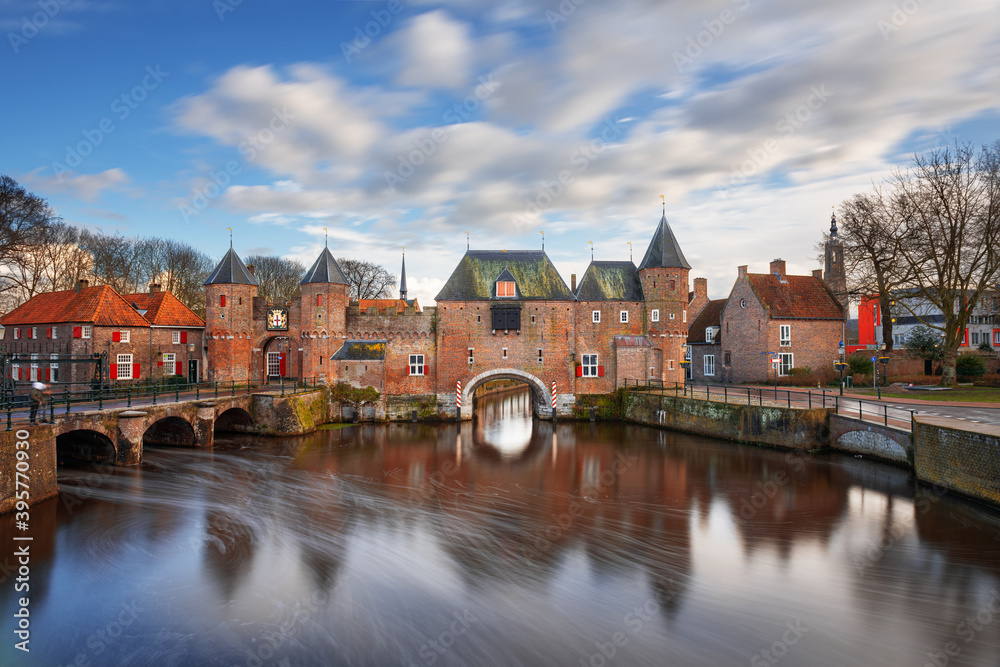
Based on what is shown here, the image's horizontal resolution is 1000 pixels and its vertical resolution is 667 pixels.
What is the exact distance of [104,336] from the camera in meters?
28.6

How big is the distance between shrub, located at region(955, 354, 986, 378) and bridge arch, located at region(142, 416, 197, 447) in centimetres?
3740

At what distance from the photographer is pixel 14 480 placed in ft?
42.1

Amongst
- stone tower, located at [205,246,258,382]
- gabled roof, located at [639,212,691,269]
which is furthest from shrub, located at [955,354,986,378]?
stone tower, located at [205,246,258,382]

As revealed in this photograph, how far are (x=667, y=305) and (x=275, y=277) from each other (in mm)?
37095

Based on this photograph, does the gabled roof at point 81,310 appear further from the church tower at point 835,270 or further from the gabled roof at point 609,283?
the church tower at point 835,270

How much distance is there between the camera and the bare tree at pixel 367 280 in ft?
186

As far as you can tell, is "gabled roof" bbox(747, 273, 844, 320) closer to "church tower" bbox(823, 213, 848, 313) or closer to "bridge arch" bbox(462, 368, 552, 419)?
"church tower" bbox(823, 213, 848, 313)

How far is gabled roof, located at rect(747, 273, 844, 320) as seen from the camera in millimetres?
31822

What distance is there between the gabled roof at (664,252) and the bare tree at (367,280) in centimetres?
3431

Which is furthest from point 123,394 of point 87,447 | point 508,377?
point 508,377

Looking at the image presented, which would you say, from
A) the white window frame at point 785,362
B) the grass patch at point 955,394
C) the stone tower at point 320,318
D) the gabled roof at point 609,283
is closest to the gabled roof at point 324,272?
the stone tower at point 320,318

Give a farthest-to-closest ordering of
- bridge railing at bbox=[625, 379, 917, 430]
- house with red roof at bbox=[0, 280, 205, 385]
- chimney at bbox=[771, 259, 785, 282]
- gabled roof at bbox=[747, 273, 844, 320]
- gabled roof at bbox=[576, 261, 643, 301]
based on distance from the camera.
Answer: chimney at bbox=[771, 259, 785, 282]
gabled roof at bbox=[747, 273, 844, 320]
gabled roof at bbox=[576, 261, 643, 301]
house with red roof at bbox=[0, 280, 205, 385]
bridge railing at bbox=[625, 379, 917, 430]

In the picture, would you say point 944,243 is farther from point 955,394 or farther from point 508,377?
point 508,377

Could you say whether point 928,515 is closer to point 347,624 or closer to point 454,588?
point 454,588
